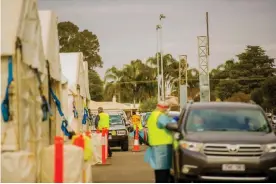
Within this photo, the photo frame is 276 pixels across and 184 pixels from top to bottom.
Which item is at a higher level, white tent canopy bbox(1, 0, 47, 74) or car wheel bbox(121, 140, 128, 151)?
white tent canopy bbox(1, 0, 47, 74)

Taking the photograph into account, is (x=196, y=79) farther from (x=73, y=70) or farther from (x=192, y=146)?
(x=192, y=146)

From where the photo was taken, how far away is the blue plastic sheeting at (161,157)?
499 inches

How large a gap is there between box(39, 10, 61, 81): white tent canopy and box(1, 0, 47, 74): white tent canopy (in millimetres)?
2015

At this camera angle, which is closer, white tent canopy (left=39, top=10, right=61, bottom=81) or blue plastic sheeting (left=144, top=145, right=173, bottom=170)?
blue plastic sheeting (left=144, top=145, right=173, bottom=170)

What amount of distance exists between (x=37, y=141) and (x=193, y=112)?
3.18 meters

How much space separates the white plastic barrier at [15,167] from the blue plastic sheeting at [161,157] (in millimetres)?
2775

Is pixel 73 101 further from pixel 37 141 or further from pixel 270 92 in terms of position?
pixel 270 92

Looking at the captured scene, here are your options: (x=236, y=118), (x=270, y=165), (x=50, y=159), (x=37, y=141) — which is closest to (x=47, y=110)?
(x=37, y=141)

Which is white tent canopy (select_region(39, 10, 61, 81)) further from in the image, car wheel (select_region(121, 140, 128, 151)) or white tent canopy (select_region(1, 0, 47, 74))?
car wheel (select_region(121, 140, 128, 151))

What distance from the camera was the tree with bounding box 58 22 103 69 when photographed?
93.5 m

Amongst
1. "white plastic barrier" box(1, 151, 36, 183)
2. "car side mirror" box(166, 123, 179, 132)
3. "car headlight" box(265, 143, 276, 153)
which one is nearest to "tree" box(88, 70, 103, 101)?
"car side mirror" box(166, 123, 179, 132)

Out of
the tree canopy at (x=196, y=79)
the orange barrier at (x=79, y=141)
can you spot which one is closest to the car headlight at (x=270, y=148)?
the orange barrier at (x=79, y=141)

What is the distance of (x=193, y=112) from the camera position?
517 inches

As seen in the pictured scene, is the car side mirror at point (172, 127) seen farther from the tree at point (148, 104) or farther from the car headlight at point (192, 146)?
the tree at point (148, 104)
